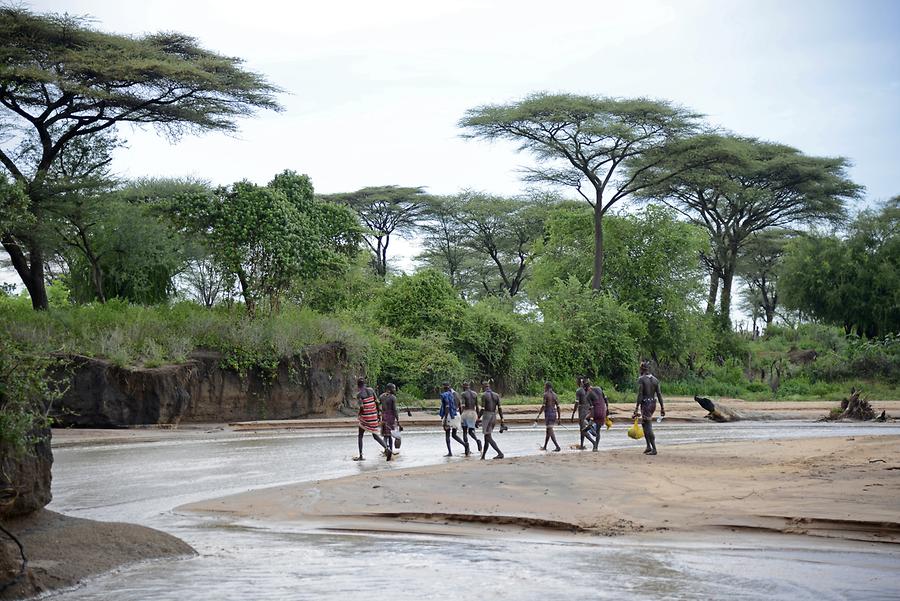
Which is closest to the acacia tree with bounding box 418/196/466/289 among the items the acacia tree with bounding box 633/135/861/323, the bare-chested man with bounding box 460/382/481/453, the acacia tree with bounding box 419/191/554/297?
the acacia tree with bounding box 419/191/554/297

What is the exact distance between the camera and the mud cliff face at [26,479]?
33.7 feet

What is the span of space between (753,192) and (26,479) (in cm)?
5320

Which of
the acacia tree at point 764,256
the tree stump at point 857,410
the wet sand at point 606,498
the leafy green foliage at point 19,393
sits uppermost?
the acacia tree at point 764,256

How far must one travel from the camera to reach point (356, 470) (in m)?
19.3

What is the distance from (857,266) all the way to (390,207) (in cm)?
3114

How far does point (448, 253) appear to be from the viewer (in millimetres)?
75125

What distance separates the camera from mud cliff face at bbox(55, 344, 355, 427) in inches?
1197

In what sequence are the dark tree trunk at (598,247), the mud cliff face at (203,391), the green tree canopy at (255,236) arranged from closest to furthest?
the mud cliff face at (203,391) → the green tree canopy at (255,236) → the dark tree trunk at (598,247)

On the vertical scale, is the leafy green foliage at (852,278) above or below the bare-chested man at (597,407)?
above

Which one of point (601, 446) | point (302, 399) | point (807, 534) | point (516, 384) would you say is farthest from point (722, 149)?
point (807, 534)

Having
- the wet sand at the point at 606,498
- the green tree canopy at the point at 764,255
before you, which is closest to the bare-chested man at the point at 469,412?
the wet sand at the point at 606,498

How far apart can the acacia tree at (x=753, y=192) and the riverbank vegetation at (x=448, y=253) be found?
6.0 inches

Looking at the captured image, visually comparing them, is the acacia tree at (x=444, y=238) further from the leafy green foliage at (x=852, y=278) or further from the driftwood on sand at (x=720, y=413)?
the driftwood on sand at (x=720, y=413)

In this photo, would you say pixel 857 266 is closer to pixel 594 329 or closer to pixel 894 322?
pixel 894 322
